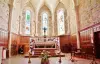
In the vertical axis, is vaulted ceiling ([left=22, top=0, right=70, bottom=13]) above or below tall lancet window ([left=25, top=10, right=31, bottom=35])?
above

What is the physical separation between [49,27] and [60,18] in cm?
197

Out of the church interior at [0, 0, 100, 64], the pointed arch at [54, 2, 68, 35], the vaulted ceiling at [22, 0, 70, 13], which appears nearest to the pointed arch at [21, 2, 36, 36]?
the church interior at [0, 0, 100, 64]

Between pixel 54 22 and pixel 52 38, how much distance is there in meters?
2.38

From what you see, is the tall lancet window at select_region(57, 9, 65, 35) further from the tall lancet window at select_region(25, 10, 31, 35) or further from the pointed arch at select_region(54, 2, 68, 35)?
the tall lancet window at select_region(25, 10, 31, 35)

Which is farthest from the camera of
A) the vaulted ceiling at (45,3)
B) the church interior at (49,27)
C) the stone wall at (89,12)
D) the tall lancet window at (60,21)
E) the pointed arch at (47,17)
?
the pointed arch at (47,17)

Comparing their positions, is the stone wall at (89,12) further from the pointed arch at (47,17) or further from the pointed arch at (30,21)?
the pointed arch at (30,21)

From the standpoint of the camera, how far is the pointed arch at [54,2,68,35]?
1817 cm

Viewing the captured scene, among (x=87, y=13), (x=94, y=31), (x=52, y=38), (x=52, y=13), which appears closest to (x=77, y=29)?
(x=87, y=13)

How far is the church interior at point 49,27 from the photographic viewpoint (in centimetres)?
1184

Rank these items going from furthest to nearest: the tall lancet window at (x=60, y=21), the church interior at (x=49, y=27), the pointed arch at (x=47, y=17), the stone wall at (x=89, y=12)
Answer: the pointed arch at (x=47, y=17) → the tall lancet window at (x=60, y=21) → the church interior at (x=49, y=27) → the stone wall at (x=89, y=12)

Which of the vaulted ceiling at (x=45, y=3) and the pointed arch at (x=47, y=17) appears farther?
the pointed arch at (x=47, y=17)

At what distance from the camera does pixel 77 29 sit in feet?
44.8

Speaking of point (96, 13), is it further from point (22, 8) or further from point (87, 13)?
point (22, 8)

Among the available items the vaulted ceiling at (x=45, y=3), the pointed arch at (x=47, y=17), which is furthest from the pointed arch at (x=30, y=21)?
the pointed arch at (x=47, y=17)
